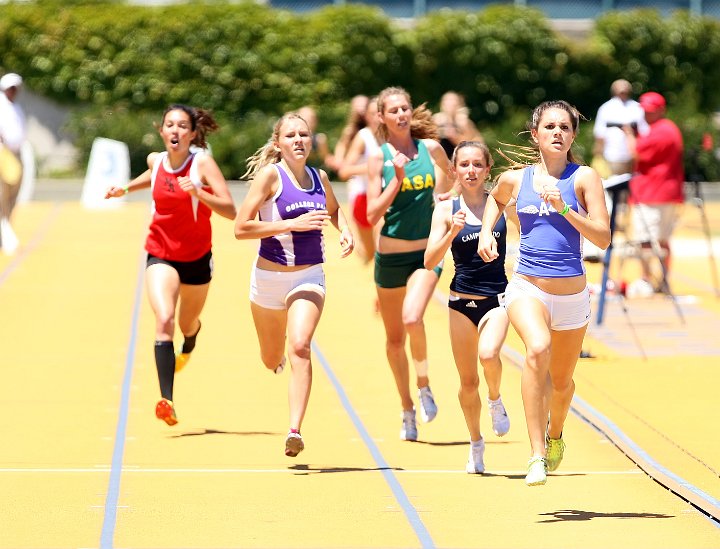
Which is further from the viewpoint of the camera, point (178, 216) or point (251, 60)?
point (251, 60)

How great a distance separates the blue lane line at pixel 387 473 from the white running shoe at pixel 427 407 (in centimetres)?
38

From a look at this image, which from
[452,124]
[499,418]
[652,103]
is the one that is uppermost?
[652,103]

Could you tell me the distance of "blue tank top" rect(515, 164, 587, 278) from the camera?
8.15 m

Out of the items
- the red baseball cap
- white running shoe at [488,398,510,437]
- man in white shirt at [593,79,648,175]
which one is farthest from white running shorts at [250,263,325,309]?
man in white shirt at [593,79,648,175]

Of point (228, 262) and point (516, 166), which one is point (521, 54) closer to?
point (228, 262)

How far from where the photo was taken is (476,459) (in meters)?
9.20

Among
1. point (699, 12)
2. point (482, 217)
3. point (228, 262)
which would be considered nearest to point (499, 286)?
point (482, 217)

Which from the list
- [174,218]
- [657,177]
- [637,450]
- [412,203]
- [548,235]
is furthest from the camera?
[657,177]

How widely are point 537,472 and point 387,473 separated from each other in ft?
5.05

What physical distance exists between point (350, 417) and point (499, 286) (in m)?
2.28

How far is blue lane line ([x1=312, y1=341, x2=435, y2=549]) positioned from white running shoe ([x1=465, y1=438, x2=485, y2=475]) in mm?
445

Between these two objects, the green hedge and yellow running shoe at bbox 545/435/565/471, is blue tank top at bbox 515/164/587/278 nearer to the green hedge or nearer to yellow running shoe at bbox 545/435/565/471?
yellow running shoe at bbox 545/435/565/471

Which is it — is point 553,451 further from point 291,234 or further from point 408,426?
point 291,234

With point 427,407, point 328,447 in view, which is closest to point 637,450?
point 427,407
